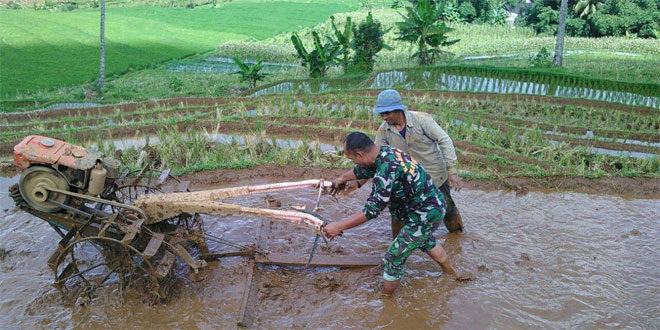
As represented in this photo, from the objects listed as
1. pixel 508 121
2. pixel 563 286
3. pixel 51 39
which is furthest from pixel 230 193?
pixel 51 39

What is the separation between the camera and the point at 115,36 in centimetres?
2478

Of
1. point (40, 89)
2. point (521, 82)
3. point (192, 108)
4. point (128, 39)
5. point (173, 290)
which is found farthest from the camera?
point (128, 39)

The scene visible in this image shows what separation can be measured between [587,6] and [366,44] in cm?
1948

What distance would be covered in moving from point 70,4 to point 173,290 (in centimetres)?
4072

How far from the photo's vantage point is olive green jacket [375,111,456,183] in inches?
173

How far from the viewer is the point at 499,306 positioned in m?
4.02

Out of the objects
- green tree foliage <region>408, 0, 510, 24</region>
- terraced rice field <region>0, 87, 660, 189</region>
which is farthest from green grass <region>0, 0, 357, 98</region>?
green tree foliage <region>408, 0, 510, 24</region>

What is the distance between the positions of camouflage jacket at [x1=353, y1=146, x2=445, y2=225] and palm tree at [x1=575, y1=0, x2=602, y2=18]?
3033 cm

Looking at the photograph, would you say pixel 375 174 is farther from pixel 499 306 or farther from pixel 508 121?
pixel 508 121

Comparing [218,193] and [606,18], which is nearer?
[218,193]

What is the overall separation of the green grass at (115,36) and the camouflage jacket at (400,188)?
47.6 ft

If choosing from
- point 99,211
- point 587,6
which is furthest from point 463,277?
point 587,6

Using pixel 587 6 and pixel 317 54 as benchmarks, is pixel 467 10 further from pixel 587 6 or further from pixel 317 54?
pixel 317 54

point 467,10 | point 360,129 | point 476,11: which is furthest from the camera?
point 476,11
